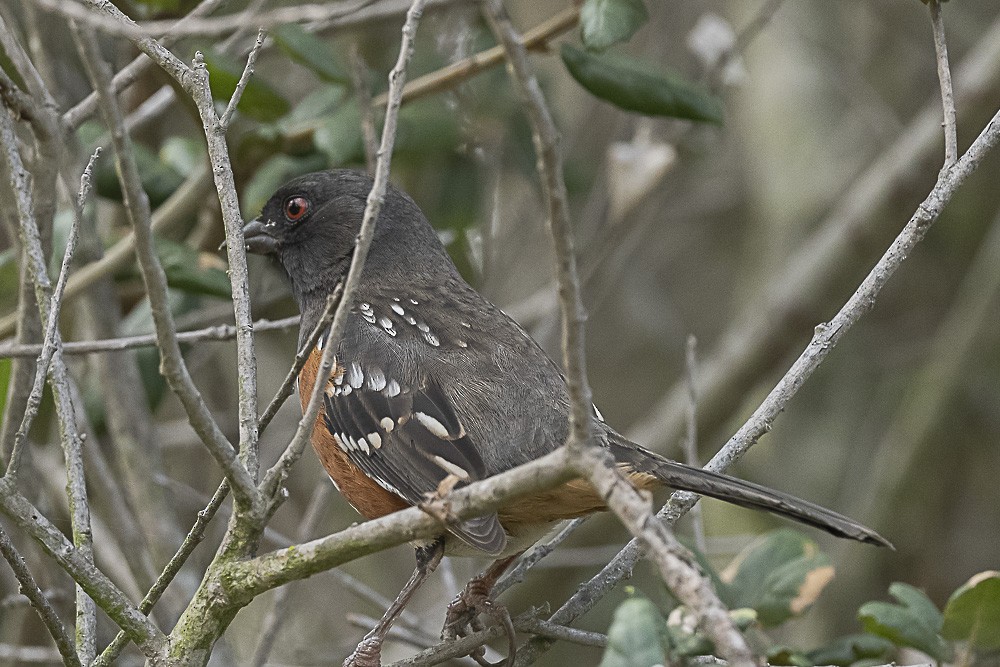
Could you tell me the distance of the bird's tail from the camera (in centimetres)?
193

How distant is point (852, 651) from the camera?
246cm

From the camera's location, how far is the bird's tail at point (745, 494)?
1.93 meters

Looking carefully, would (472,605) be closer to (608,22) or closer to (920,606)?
(920,606)

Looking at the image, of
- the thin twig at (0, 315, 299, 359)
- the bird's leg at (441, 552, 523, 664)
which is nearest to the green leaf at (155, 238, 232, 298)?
the thin twig at (0, 315, 299, 359)

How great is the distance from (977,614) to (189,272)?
78.3 inches

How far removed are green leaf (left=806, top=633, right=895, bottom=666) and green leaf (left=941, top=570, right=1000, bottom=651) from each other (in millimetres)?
243

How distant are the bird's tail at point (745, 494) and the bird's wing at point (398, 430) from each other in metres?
0.37

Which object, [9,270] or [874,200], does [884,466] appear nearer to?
[874,200]

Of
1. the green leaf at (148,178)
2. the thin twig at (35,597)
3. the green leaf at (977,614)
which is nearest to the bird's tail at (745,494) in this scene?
the green leaf at (977,614)

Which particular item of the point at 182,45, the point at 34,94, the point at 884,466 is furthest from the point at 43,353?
the point at 884,466

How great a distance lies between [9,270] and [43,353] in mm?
1323

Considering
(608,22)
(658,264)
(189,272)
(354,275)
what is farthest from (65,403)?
(658,264)

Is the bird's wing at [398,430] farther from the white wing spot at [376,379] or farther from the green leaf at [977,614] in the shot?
the green leaf at [977,614]

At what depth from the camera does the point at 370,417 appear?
254 cm
